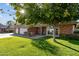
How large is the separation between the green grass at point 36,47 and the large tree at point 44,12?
0.67 meters

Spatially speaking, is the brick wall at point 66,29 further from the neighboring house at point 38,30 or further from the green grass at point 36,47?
the green grass at point 36,47

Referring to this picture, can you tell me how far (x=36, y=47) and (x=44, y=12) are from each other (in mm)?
1204

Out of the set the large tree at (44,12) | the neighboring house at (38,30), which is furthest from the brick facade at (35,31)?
the large tree at (44,12)

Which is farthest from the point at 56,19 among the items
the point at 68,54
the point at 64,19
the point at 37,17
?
the point at 68,54

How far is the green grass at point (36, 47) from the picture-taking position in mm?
4691

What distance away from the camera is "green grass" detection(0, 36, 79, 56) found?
4691 millimetres

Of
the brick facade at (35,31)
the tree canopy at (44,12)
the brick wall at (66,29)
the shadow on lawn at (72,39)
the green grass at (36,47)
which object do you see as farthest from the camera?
the brick wall at (66,29)

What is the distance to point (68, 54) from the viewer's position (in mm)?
4633

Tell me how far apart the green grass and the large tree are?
0.67 metres

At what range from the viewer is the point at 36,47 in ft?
16.7

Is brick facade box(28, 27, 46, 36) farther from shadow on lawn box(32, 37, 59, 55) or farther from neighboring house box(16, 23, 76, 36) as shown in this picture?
shadow on lawn box(32, 37, 59, 55)

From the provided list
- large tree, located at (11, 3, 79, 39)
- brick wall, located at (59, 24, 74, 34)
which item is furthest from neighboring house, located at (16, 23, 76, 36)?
large tree, located at (11, 3, 79, 39)

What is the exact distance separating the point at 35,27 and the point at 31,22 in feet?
0.78

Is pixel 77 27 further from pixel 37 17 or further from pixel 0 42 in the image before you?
pixel 0 42
